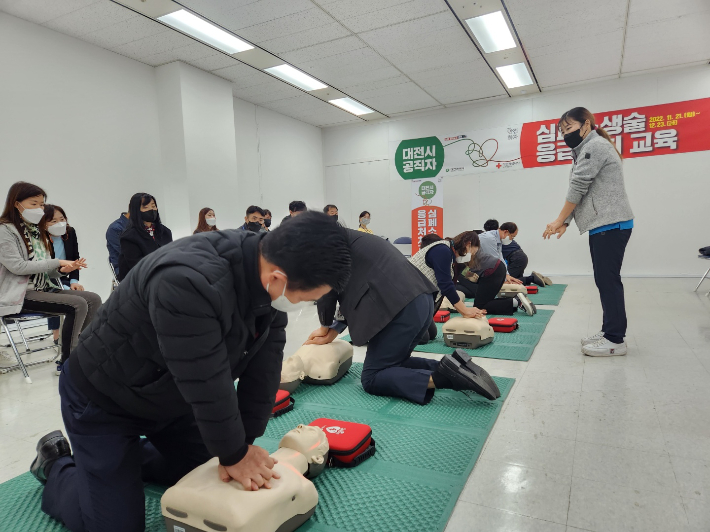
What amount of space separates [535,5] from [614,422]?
165 inches

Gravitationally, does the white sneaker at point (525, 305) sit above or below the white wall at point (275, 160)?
below

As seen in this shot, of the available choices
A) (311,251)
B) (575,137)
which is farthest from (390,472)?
(575,137)

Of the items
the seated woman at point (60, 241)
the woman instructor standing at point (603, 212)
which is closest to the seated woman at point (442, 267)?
the woman instructor standing at point (603, 212)

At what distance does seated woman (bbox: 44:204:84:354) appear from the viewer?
327 cm

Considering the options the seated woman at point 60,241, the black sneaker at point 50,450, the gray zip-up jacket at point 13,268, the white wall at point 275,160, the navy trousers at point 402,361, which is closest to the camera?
the black sneaker at point 50,450

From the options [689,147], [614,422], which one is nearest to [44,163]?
[614,422]

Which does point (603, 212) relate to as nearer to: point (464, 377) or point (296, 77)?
point (464, 377)

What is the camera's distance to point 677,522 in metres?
1.36

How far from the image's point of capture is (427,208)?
28.3 ft

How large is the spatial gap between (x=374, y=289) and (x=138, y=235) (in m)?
2.30

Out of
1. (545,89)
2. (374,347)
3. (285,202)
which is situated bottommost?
(374,347)

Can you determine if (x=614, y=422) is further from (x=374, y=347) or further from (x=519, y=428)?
(x=374, y=347)

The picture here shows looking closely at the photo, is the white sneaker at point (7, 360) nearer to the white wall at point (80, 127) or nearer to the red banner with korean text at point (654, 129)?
the white wall at point (80, 127)

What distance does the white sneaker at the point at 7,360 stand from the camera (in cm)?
331
